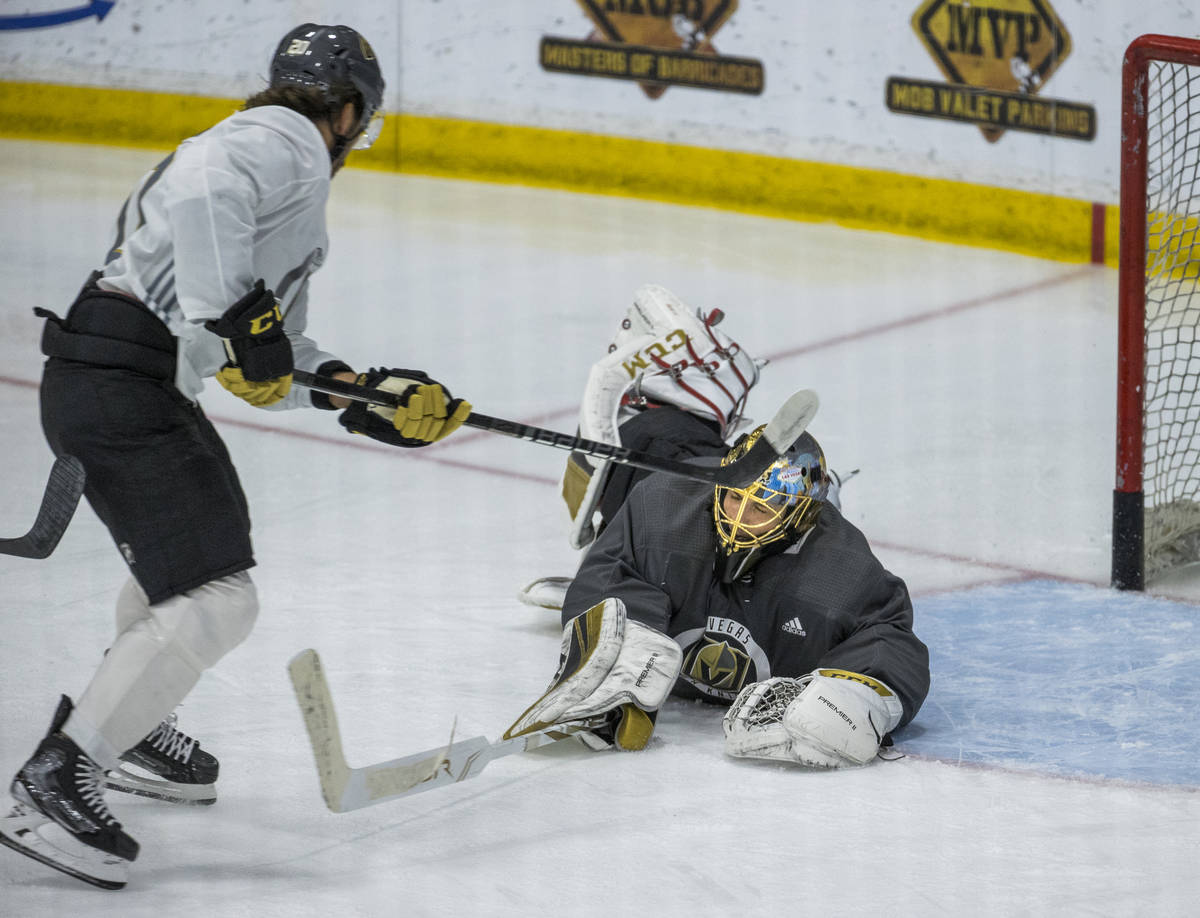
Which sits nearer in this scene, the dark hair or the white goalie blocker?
the dark hair

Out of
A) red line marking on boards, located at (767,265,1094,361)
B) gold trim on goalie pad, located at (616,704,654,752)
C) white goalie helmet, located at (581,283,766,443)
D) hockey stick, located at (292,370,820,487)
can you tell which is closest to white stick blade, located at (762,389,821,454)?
hockey stick, located at (292,370,820,487)

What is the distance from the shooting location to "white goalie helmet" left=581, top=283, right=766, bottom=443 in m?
3.74

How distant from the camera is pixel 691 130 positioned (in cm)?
727

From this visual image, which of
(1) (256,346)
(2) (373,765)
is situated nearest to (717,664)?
(2) (373,765)

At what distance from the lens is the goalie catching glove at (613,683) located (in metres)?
3.03

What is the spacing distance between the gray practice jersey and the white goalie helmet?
19.5 inches

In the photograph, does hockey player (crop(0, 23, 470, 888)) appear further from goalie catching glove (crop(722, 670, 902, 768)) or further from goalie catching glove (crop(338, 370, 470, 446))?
goalie catching glove (crop(722, 670, 902, 768))

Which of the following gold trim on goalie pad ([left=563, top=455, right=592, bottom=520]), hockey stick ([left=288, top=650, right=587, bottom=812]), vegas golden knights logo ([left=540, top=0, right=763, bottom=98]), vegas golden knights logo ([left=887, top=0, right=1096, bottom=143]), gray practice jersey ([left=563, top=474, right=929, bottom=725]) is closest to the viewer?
hockey stick ([left=288, top=650, right=587, bottom=812])

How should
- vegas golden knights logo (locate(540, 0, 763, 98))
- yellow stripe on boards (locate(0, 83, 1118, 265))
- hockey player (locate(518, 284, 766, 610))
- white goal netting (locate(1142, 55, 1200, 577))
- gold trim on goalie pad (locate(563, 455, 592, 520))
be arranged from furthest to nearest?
1. vegas golden knights logo (locate(540, 0, 763, 98))
2. yellow stripe on boards (locate(0, 83, 1118, 265))
3. white goal netting (locate(1142, 55, 1200, 577))
4. gold trim on goalie pad (locate(563, 455, 592, 520))
5. hockey player (locate(518, 284, 766, 610))

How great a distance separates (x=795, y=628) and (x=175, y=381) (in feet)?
3.62

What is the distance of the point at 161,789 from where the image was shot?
2863 mm

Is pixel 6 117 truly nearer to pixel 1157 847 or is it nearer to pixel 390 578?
pixel 390 578

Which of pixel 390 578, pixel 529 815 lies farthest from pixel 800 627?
pixel 390 578

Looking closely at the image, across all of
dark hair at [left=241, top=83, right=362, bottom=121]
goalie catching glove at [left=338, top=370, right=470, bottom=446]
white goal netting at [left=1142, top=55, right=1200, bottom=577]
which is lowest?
white goal netting at [left=1142, top=55, right=1200, bottom=577]
